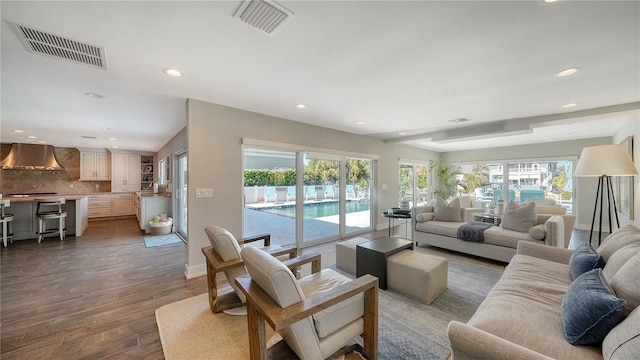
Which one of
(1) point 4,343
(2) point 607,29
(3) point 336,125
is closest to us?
(2) point 607,29

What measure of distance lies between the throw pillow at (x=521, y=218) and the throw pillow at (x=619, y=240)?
1710 millimetres

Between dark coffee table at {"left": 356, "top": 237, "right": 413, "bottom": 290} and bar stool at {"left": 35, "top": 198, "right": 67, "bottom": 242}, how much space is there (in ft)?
20.8

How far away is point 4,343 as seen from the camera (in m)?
1.90

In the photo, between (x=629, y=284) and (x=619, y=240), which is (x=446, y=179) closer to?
(x=619, y=240)

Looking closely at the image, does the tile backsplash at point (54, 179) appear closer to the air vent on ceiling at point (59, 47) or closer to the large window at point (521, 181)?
the air vent on ceiling at point (59, 47)

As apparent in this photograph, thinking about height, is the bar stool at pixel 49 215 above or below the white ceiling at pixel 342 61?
below

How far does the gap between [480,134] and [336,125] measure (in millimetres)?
2945

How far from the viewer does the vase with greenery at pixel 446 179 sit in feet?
28.7

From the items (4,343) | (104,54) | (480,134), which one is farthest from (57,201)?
(480,134)

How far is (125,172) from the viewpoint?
793 cm

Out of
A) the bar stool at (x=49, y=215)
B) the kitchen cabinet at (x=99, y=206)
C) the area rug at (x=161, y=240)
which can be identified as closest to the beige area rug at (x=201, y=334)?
the area rug at (x=161, y=240)

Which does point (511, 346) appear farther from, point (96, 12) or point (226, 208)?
point (226, 208)

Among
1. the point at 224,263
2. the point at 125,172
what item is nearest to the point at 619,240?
the point at 224,263

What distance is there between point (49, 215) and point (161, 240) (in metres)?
2.31
